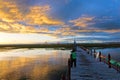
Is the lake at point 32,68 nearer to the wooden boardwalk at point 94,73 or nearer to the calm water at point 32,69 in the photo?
the calm water at point 32,69

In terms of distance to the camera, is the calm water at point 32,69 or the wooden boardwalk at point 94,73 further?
the calm water at point 32,69

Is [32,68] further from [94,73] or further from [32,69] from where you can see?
[94,73]

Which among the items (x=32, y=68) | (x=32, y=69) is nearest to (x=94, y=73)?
(x=32, y=69)

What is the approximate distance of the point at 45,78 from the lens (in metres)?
30.3

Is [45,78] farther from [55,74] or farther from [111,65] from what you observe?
[111,65]

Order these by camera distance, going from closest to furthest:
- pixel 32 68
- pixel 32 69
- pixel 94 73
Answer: pixel 94 73 → pixel 32 69 → pixel 32 68

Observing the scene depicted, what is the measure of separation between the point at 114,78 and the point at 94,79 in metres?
1.54

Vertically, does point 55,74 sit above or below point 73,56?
below

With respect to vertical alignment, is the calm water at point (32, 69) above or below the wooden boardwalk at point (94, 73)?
below

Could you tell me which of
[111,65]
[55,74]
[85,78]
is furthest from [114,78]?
[55,74]

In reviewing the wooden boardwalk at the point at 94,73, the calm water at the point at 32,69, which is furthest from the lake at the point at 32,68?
the wooden boardwalk at the point at 94,73

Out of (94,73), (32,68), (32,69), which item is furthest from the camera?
(32,68)

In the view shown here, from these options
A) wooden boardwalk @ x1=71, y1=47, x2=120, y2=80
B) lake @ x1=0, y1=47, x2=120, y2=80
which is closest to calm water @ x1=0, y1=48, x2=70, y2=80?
lake @ x1=0, y1=47, x2=120, y2=80

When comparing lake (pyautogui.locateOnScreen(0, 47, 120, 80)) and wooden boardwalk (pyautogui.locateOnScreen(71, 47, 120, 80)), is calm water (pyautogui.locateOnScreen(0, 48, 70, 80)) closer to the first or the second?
lake (pyautogui.locateOnScreen(0, 47, 120, 80))
